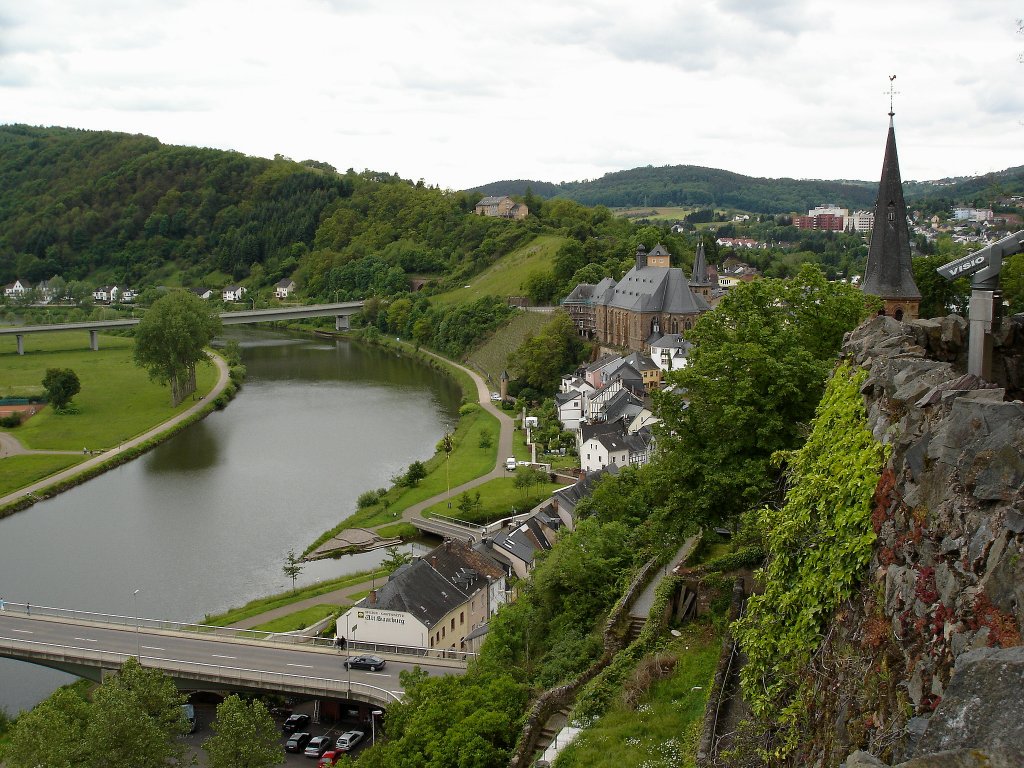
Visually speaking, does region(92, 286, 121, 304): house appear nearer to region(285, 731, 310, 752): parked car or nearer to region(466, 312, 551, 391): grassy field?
region(466, 312, 551, 391): grassy field

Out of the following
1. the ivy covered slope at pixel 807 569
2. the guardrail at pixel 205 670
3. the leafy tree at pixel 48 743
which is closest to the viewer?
the ivy covered slope at pixel 807 569

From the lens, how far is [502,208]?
11312 cm

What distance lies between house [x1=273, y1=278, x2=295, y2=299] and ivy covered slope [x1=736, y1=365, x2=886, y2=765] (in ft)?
357

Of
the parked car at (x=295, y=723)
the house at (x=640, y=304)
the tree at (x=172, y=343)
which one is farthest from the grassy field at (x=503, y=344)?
the parked car at (x=295, y=723)

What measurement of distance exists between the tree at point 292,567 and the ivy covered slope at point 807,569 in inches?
879

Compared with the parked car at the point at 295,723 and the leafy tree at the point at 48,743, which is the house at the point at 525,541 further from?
the leafy tree at the point at 48,743

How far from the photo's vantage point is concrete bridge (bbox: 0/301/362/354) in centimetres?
7606

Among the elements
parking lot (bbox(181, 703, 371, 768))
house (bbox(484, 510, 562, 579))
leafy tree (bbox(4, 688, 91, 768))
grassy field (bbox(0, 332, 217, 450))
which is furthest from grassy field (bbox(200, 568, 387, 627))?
grassy field (bbox(0, 332, 217, 450))

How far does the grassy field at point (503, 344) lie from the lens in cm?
6462

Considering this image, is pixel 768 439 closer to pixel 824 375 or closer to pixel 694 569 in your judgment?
pixel 824 375

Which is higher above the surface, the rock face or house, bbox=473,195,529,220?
house, bbox=473,195,529,220

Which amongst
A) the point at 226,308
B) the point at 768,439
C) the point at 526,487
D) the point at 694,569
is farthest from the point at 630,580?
the point at 226,308

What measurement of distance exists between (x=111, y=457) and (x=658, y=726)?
3774cm

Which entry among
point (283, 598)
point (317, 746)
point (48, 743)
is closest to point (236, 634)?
point (283, 598)
